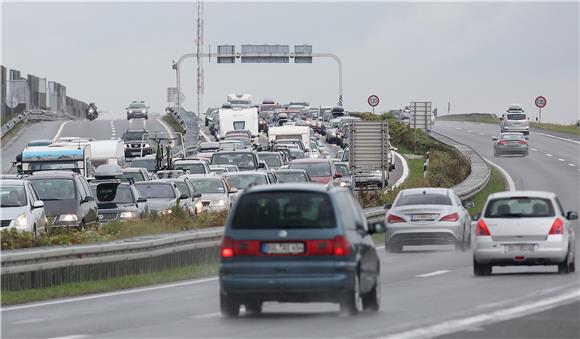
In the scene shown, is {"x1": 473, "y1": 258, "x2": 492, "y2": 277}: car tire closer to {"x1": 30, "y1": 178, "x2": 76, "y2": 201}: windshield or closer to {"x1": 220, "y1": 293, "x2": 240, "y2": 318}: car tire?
{"x1": 220, "y1": 293, "x2": 240, "y2": 318}: car tire

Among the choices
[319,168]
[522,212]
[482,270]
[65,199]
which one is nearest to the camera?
[482,270]

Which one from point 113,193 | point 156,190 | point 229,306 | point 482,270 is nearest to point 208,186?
point 156,190

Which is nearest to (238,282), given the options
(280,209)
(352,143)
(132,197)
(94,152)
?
(280,209)

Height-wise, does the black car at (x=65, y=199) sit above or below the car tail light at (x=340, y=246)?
below

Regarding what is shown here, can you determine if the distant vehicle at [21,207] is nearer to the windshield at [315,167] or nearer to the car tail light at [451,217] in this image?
the car tail light at [451,217]

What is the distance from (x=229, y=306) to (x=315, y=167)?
35.0 meters

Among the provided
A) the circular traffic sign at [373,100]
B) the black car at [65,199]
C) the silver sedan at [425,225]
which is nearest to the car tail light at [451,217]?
the silver sedan at [425,225]

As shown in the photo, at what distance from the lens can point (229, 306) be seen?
1795cm

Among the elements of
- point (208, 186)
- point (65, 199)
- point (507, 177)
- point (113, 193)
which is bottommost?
point (507, 177)

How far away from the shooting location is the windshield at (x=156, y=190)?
39406 mm

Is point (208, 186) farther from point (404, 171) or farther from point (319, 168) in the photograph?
point (404, 171)

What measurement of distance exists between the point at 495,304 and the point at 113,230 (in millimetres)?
12407

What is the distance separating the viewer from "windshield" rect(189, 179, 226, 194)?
41.5m

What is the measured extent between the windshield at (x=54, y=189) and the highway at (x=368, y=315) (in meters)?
8.00
